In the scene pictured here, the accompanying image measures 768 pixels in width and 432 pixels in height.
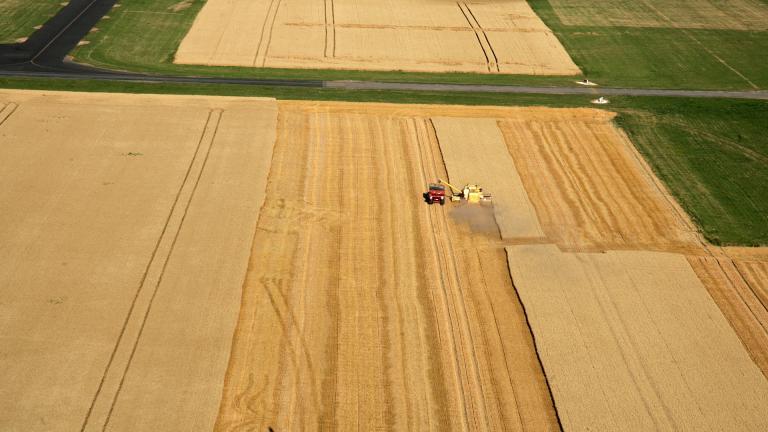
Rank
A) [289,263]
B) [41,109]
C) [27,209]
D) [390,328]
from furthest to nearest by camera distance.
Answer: [41,109] < [27,209] < [289,263] < [390,328]

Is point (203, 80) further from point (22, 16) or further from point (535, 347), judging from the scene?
point (535, 347)

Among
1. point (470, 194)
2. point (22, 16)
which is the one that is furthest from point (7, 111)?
point (470, 194)

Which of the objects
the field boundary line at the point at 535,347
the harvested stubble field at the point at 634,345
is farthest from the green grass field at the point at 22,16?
the harvested stubble field at the point at 634,345

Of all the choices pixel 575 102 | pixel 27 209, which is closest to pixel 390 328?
pixel 27 209

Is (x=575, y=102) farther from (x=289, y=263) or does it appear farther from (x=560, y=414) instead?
(x=560, y=414)

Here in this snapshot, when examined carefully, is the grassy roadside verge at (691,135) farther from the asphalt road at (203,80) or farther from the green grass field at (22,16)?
the green grass field at (22,16)

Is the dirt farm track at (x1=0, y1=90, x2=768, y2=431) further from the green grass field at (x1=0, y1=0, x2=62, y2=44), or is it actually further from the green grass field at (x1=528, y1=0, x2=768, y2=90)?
the green grass field at (x1=0, y1=0, x2=62, y2=44)
